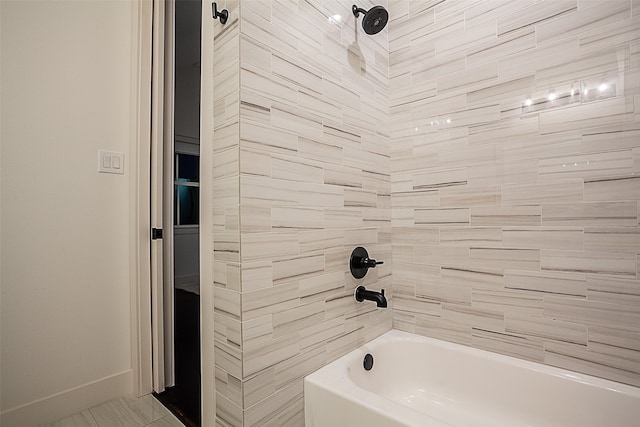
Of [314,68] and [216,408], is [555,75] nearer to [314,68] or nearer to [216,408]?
[314,68]

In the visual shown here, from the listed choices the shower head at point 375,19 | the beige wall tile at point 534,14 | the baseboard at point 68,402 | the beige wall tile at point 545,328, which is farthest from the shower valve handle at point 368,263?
the baseboard at point 68,402

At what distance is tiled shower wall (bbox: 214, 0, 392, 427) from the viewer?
1.06 metres

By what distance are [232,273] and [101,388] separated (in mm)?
1349

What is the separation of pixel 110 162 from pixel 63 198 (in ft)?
0.99

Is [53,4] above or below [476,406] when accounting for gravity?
above

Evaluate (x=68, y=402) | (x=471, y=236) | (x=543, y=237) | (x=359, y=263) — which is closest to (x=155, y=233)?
(x=68, y=402)

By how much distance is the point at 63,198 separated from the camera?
1.60 metres

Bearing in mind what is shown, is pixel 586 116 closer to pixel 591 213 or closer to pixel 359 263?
pixel 591 213

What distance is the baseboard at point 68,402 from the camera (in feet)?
4.78

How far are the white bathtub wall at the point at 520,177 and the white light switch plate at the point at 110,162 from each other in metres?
1.60

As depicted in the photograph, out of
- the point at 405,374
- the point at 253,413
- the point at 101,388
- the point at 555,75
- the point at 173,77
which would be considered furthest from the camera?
the point at 173,77

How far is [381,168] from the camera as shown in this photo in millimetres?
Result: 1703

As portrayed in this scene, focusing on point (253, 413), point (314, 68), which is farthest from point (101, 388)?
point (314, 68)

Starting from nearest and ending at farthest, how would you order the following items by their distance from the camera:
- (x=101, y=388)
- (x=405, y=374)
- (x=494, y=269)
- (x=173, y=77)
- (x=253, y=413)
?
(x=253, y=413) < (x=494, y=269) < (x=405, y=374) < (x=101, y=388) < (x=173, y=77)
